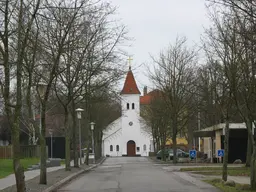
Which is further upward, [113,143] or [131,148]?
[113,143]

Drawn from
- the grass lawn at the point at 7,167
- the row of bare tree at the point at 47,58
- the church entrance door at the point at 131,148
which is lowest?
the church entrance door at the point at 131,148

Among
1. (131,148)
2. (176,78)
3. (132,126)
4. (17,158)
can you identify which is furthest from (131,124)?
(17,158)

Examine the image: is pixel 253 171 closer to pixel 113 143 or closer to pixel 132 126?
pixel 113 143

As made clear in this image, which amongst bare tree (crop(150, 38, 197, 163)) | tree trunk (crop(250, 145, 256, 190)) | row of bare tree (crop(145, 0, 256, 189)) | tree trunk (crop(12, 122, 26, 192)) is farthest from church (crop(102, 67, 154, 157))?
tree trunk (crop(12, 122, 26, 192))

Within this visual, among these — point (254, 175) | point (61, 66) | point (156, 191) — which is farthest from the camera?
point (61, 66)

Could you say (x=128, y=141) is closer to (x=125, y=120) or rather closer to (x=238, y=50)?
(x=125, y=120)

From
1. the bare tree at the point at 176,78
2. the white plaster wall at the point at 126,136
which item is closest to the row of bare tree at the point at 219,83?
the bare tree at the point at 176,78

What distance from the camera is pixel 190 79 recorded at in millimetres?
48781

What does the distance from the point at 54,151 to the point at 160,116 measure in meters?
21.8

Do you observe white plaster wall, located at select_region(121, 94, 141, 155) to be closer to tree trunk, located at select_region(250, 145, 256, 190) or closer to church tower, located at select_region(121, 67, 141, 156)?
church tower, located at select_region(121, 67, 141, 156)

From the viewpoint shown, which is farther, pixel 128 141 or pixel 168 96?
pixel 128 141

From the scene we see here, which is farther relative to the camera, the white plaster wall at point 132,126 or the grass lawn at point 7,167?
the white plaster wall at point 132,126

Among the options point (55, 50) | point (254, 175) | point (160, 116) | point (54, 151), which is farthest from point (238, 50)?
point (54, 151)

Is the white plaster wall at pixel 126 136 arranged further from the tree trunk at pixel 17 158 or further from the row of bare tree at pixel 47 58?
the tree trunk at pixel 17 158
